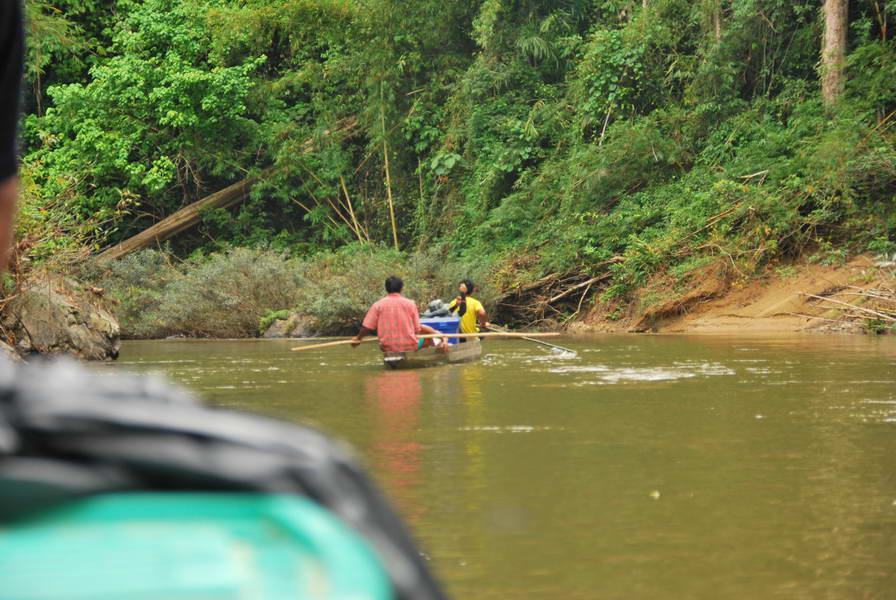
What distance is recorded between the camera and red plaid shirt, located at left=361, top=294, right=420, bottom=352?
52.0 ft

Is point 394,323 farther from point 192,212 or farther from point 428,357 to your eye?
point 192,212

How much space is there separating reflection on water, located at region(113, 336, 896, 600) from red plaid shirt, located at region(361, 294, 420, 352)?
51 centimetres

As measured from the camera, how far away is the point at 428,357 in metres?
16.4

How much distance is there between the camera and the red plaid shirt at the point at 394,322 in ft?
52.0

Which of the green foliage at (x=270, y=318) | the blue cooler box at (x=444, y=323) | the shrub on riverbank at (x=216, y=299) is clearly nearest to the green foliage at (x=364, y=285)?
the green foliage at (x=270, y=318)

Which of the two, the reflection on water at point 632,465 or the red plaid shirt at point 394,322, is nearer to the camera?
the reflection on water at point 632,465

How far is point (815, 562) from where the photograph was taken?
16.4 ft

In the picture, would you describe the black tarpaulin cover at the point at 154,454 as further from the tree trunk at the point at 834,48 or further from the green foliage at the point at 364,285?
the tree trunk at the point at 834,48

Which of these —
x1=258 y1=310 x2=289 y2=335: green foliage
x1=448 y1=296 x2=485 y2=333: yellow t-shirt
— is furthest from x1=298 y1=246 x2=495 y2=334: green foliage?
x1=448 y1=296 x2=485 y2=333: yellow t-shirt

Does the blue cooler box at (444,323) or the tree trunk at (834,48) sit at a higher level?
the tree trunk at (834,48)

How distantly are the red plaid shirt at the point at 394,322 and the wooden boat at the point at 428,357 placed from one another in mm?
103

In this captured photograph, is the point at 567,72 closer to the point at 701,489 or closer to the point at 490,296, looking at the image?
the point at 490,296

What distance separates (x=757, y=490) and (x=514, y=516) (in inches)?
58.1

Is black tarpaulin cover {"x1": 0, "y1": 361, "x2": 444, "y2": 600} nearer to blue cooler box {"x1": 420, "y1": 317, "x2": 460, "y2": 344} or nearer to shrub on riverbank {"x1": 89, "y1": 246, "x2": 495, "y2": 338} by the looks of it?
blue cooler box {"x1": 420, "y1": 317, "x2": 460, "y2": 344}
